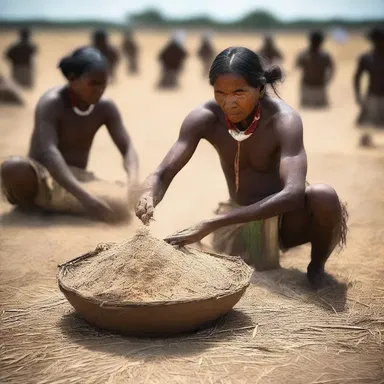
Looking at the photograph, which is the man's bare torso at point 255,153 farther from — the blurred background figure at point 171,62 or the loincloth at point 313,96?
the blurred background figure at point 171,62

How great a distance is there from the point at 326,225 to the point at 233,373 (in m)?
1.22

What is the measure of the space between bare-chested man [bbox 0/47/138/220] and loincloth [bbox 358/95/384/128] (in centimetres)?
664

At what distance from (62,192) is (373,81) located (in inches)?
285

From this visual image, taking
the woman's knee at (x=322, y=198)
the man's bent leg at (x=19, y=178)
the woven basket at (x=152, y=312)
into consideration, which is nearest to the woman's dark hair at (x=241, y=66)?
the woman's knee at (x=322, y=198)

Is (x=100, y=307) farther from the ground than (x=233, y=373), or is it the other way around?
(x=100, y=307)

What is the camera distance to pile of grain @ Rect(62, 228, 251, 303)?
8.75 feet

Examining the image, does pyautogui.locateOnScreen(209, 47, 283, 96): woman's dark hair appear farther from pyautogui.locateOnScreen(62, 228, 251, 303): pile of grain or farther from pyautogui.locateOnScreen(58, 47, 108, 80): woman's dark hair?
pyautogui.locateOnScreen(58, 47, 108, 80): woman's dark hair

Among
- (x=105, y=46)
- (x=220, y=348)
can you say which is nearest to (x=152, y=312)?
(x=220, y=348)

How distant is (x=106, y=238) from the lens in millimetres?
4316

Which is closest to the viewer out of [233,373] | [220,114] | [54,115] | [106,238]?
[233,373]

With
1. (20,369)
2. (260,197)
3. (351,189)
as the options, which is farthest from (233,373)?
(351,189)

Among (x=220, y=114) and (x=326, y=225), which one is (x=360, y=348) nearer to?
(x=326, y=225)

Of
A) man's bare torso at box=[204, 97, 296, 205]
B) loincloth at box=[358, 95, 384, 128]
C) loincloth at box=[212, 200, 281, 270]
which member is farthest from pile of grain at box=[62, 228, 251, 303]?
loincloth at box=[358, 95, 384, 128]

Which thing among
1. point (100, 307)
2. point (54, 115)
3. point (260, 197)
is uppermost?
point (54, 115)
